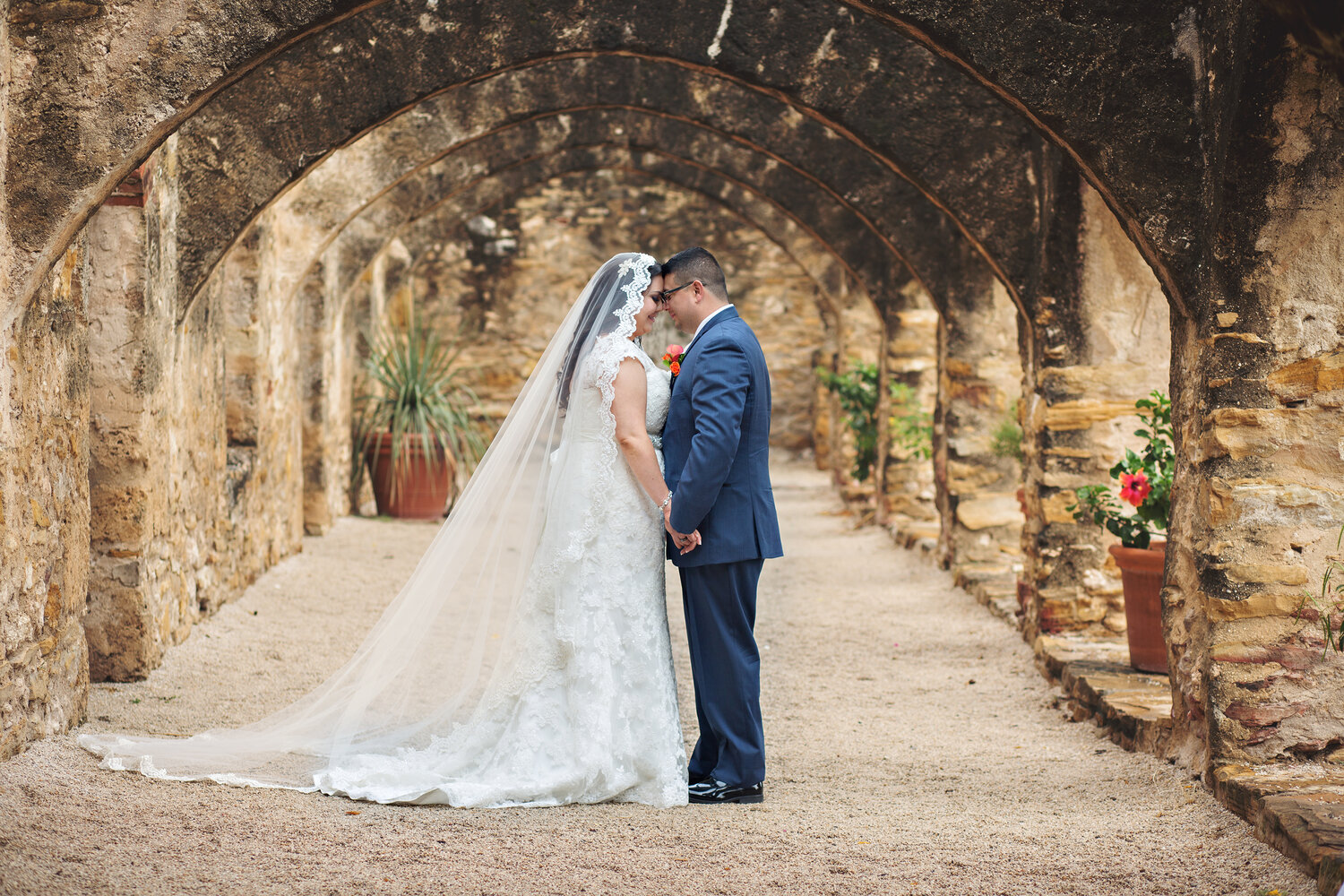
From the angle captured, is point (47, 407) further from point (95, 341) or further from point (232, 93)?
point (232, 93)

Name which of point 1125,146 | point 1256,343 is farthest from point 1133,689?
point 1125,146

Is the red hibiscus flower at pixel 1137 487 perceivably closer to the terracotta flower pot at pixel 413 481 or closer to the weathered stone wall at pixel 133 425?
the weathered stone wall at pixel 133 425

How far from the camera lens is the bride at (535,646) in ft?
10.7

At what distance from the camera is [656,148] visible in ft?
30.3

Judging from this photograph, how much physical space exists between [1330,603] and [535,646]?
2.09 metres

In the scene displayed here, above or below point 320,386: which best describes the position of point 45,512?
below

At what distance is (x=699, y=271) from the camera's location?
3.46 metres

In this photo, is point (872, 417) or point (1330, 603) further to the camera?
point (872, 417)

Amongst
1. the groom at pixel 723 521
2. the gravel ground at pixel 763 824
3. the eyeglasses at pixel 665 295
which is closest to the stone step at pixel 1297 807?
the gravel ground at pixel 763 824

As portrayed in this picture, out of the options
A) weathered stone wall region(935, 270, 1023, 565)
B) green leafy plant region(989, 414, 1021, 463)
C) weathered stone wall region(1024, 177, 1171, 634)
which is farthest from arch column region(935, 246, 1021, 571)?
weathered stone wall region(1024, 177, 1171, 634)

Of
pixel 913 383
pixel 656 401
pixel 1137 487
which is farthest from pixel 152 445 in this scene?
pixel 913 383

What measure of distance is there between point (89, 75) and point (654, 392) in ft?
5.62

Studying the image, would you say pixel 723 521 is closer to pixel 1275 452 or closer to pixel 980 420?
pixel 1275 452

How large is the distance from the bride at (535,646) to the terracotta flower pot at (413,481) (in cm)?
655
